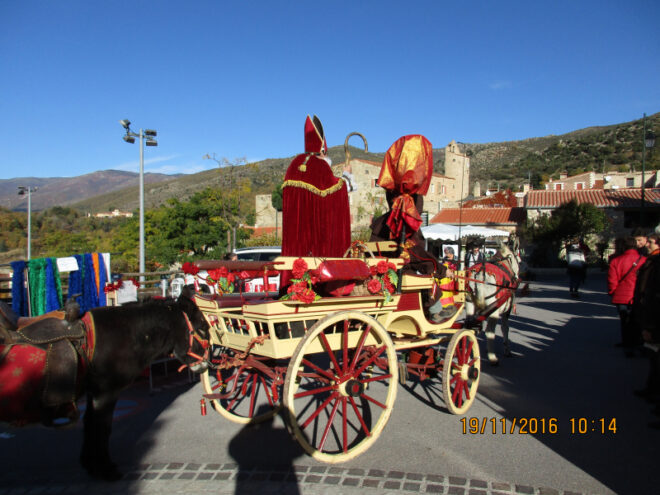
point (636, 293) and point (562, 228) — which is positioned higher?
point (562, 228)

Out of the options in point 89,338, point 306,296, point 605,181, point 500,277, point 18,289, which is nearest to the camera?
point 89,338

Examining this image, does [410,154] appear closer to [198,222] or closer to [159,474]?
[159,474]

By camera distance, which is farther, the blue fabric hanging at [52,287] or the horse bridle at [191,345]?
the blue fabric hanging at [52,287]

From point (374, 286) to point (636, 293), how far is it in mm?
4024

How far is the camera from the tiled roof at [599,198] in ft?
99.3

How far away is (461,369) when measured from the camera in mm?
4918

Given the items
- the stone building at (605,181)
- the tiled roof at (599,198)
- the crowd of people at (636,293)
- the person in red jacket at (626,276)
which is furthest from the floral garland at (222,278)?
the stone building at (605,181)

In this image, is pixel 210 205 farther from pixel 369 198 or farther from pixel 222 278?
pixel 369 198

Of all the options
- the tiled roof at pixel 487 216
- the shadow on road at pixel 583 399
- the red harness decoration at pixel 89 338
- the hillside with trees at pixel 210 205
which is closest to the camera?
the red harness decoration at pixel 89 338

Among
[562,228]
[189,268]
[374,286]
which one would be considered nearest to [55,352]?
[189,268]

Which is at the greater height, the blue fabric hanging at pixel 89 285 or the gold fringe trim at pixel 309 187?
the gold fringe trim at pixel 309 187
